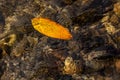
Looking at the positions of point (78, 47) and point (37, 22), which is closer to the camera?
point (78, 47)

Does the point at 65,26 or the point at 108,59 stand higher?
the point at 65,26

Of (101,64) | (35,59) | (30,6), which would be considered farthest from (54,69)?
(30,6)

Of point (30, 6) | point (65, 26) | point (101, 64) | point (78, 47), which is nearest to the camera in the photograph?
point (101, 64)

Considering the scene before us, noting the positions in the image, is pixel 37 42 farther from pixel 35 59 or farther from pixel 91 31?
pixel 91 31

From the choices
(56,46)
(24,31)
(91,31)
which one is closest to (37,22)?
(24,31)

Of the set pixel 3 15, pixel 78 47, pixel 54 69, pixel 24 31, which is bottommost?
pixel 54 69

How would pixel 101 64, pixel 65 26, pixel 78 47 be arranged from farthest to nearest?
pixel 65 26 → pixel 78 47 → pixel 101 64
